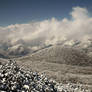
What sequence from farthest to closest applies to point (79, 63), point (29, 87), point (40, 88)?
point (79, 63)
point (40, 88)
point (29, 87)

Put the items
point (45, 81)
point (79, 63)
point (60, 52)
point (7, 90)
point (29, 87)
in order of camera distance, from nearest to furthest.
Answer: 1. point (7, 90)
2. point (29, 87)
3. point (45, 81)
4. point (79, 63)
5. point (60, 52)

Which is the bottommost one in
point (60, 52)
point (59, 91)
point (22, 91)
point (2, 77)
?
point (59, 91)

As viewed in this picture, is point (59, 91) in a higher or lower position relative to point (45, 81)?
lower

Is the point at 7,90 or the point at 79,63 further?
the point at 79,63

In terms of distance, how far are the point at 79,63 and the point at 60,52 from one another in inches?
1103

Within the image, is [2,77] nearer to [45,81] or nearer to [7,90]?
[7,90]

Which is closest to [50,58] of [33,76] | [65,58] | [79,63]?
[65,58]

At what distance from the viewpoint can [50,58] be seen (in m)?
150

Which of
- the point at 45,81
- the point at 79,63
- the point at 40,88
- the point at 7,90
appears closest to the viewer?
the point at 7,90

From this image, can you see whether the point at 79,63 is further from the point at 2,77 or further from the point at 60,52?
the point at 2,77

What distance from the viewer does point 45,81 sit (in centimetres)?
2081

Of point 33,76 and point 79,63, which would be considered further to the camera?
point 79,63

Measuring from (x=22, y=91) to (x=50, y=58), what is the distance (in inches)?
5335

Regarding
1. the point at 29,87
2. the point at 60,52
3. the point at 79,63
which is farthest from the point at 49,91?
the point at 60,52
